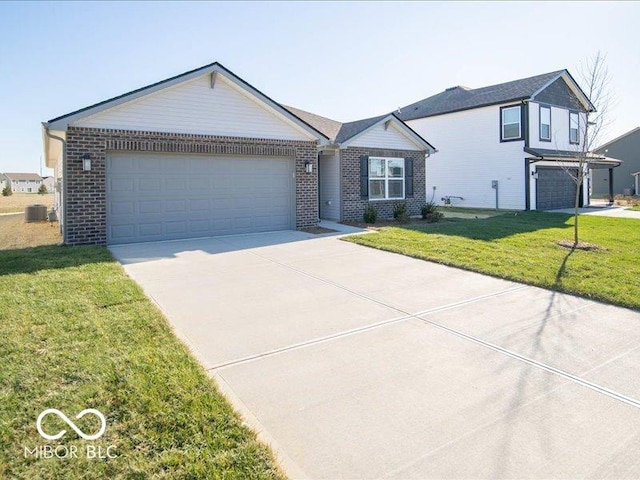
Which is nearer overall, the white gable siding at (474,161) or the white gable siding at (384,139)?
the white gable siding at (384,139)

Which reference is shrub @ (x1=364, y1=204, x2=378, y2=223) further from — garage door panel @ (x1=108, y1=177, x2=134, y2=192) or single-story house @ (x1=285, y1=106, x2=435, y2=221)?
garage door panel @ (x1=108, y1=177, x2=134, y2=192)

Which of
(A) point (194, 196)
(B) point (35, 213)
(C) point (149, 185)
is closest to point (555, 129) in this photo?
(A) point (194, 196)

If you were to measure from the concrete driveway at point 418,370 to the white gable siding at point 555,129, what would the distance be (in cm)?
1670

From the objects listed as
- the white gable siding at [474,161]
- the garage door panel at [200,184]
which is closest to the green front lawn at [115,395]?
the garage door panel at [200,184]

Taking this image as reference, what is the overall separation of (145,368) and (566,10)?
1367cm

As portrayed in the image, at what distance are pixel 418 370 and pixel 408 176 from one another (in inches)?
556

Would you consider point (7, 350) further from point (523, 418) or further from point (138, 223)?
point (138, 223)

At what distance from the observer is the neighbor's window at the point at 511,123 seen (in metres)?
21.0

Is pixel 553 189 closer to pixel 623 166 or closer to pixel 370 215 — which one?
pixel 370 215

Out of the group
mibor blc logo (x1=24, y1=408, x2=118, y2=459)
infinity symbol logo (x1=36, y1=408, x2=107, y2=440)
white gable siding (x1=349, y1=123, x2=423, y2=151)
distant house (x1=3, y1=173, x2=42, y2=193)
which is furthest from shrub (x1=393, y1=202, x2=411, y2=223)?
distant house (x1=3, y1=173, x2=42, y2=193)

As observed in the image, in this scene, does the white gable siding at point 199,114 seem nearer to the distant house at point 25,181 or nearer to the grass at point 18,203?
the grass at point 18,203

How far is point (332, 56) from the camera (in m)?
14.5

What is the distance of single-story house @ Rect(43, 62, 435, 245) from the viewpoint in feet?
33.8

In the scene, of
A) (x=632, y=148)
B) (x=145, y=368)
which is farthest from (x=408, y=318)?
(x=632, y=148)
